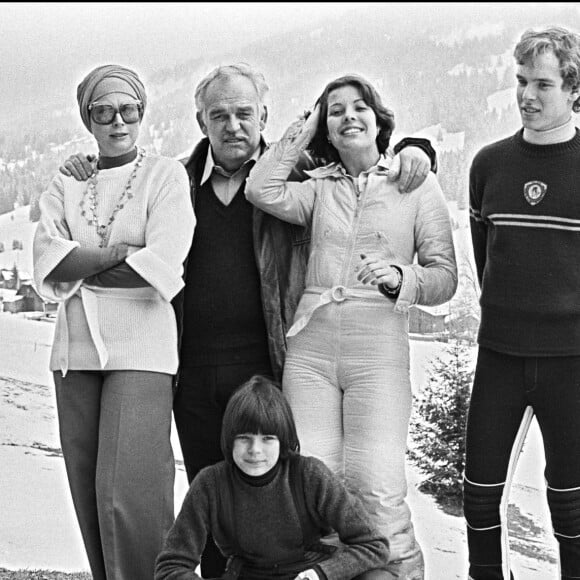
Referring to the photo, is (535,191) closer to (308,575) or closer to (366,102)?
(366,102)

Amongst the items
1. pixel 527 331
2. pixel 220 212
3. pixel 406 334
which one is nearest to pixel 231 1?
pixel 220 212

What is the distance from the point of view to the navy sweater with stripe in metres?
2.29

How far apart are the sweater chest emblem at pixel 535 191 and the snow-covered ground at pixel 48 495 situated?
116cm

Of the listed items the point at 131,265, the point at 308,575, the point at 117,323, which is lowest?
the point at 308,575

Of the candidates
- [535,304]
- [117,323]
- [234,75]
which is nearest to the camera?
[535,304]

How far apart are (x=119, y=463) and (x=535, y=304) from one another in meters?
1.04

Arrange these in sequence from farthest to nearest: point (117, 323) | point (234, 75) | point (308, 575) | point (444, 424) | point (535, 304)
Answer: point (444, 424)
point (234, 75)
point (117, 323)
point (535, 304)
point (308, 575)

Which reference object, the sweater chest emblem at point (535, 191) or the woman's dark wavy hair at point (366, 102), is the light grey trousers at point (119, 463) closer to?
the woman's dark wavy hair at point (366, 102)

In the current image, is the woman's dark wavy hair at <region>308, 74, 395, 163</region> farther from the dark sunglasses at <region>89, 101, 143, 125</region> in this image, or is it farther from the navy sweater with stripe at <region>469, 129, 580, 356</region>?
the dark sunglasses at <region>89, 101, 143, 125</region>

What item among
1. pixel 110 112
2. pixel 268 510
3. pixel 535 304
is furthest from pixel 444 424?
pixel 110 112

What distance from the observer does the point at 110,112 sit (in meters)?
2.45

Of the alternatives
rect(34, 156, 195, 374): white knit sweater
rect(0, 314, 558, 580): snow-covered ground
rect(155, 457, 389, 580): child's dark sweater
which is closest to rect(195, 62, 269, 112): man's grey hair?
rect(34, 156, 195, 374): white knit sweater

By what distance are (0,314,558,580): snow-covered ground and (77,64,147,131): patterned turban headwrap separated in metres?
1.10

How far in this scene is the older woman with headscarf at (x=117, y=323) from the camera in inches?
94.2
